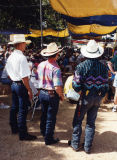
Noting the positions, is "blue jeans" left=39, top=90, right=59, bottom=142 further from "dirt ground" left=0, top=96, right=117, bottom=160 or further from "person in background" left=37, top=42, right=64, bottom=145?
"dirt ground" left=0, top=96, right=117, bottom=160

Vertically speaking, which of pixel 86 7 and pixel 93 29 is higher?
pixel 86 7

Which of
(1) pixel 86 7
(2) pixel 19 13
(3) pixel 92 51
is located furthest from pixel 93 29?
(2) pixel 19 13

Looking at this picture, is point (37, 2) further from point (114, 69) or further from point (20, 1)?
point (114, 69)

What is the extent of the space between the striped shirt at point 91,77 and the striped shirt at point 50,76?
0.32m

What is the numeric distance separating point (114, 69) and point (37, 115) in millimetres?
2740

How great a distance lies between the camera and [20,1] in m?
17.1

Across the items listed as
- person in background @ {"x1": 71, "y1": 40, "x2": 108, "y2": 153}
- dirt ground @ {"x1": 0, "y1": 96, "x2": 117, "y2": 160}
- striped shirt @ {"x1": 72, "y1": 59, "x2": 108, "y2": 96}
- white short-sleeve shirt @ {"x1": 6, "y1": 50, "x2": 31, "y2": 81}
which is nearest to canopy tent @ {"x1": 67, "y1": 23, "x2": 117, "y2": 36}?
dirt ground @ {"x1": 0, "y1": 96, "x2": 117, "y2": 160}

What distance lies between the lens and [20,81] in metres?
3.48

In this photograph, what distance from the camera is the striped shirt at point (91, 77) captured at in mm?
3012

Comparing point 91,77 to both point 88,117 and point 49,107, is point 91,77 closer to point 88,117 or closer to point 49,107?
point 88,117

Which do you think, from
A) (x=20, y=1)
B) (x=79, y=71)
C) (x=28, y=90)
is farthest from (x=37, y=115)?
(x=20, y=1)

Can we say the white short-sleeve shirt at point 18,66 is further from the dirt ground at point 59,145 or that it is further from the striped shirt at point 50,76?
the dirt ground at point 59,145

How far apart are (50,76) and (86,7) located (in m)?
1.35

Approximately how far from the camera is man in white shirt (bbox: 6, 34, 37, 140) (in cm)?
337
